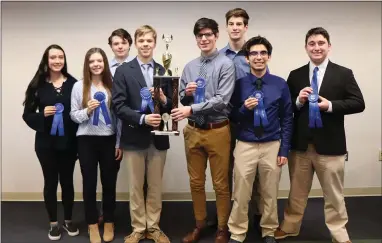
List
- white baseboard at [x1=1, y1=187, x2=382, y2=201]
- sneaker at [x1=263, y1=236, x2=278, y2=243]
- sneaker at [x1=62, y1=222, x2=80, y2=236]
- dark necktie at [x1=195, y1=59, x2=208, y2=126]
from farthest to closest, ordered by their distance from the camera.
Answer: white baseboard at [x1=1, y1=187, x2=382, y2=201]
sneaker at [x1=62, y1=222, x2=80, y2=236]
sneaker at [x1=263, y1=236, x2=278, y2=243]
dark necktie at [x1=195, y1=59, x2=208, y2=126]

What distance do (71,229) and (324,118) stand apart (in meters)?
2.20

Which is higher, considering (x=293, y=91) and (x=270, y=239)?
(x=293, y=91)

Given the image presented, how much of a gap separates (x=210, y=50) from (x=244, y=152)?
78 centimetres

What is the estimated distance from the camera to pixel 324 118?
108 inches

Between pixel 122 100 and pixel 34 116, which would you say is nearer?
pixel 122 100

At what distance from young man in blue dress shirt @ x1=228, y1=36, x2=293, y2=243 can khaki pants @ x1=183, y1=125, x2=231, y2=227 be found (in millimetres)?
87

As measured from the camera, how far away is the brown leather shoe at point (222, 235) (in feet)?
9.36

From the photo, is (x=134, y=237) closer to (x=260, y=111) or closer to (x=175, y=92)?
(x=175, y=92)

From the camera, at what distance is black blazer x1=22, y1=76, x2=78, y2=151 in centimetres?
290

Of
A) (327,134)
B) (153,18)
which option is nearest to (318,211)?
(327,134)

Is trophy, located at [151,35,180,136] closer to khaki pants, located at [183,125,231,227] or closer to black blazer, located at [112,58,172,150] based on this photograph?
black blazer, located at [112,58,172,150]

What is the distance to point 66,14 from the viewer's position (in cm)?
394

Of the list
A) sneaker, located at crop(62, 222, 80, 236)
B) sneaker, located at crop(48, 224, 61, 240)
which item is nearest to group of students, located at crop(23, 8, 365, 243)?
sneaker, located at crop(62, 222, 80, 236)

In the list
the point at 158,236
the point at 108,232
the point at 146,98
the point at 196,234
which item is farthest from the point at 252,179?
the point at 108,232
